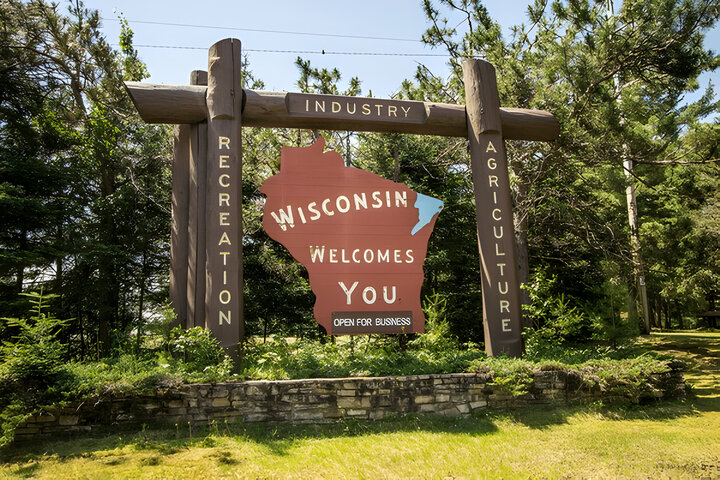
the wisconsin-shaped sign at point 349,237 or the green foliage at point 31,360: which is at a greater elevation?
the wisconsin-shaped sign at point 349,237

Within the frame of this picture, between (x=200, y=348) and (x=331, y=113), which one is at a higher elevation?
(x=331, y=113)

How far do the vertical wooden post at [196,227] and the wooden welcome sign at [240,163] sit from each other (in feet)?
0.05

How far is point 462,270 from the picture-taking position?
1531 cm

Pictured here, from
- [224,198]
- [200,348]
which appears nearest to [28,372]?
[200,348]

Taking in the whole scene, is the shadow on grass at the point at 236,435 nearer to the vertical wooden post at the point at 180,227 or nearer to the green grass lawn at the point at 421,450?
the green grass lawn at the point at 421,450

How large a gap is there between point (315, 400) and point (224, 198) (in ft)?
11.3

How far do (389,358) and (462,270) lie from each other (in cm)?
826

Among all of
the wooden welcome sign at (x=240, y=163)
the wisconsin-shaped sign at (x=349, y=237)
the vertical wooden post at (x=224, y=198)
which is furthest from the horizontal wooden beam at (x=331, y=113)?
the wisconsin-shaped sign at (x=349, y=237)

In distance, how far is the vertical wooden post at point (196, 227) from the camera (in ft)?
25.1

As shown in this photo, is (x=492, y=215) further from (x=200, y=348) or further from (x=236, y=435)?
(x=236, y=435)

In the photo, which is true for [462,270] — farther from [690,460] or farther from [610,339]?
[690,460]

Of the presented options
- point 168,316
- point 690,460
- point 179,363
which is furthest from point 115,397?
point 690,460

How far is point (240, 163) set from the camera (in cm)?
793

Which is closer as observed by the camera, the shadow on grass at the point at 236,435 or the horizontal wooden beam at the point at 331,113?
the shadow on grass at the point at 236,435
